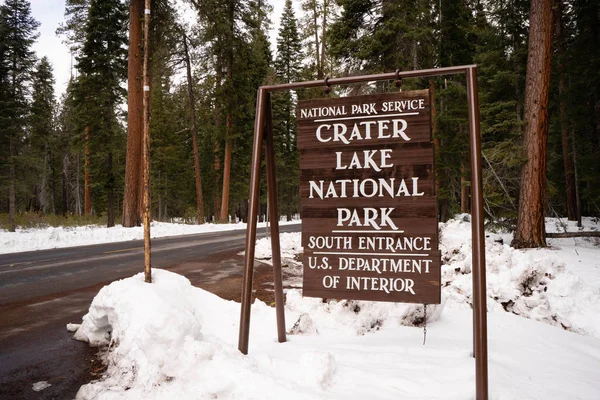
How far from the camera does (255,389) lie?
7.92ft

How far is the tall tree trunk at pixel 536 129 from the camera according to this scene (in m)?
8.56

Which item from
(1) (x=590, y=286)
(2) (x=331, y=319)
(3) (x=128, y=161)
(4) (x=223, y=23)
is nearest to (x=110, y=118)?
(3) (x=128, y=161)

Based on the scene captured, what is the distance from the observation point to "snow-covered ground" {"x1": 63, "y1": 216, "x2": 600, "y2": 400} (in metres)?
2.56

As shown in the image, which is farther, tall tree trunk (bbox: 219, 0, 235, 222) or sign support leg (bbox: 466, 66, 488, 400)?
tall tree trunk (bbox: 219, 0, 235, 222)

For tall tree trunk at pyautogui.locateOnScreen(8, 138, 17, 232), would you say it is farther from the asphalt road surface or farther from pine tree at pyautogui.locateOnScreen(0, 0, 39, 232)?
the asphalt road surface

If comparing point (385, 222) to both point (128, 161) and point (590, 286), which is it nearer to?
point (590, 286)

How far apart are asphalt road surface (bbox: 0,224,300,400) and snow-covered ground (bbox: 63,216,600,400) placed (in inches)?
12.8

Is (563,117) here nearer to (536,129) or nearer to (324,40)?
(536,129)

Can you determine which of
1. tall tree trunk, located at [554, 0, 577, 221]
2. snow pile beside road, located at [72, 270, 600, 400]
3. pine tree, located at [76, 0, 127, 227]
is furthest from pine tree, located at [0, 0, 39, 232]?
tall tree trunk, located at [554, 0, 577, 221]

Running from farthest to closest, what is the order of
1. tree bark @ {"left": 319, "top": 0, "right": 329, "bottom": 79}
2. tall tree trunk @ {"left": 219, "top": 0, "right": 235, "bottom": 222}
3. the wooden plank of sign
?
tall tree trunk @ {"left": 219, "top": 0, "right": 235, "bottom": 222} → tree bark @ {"left": 319, "top": 0, "right": 329, "bottom": 79} → the wooden plank of sign

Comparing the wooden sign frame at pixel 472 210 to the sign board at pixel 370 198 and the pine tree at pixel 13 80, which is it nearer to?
the sign board at pixel 370 198

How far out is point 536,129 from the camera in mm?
8789

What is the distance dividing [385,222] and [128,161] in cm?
1680

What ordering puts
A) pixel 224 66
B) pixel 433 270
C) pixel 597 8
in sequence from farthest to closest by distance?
pixel 224 66 → pixel 597 8 → pixel 433 270
